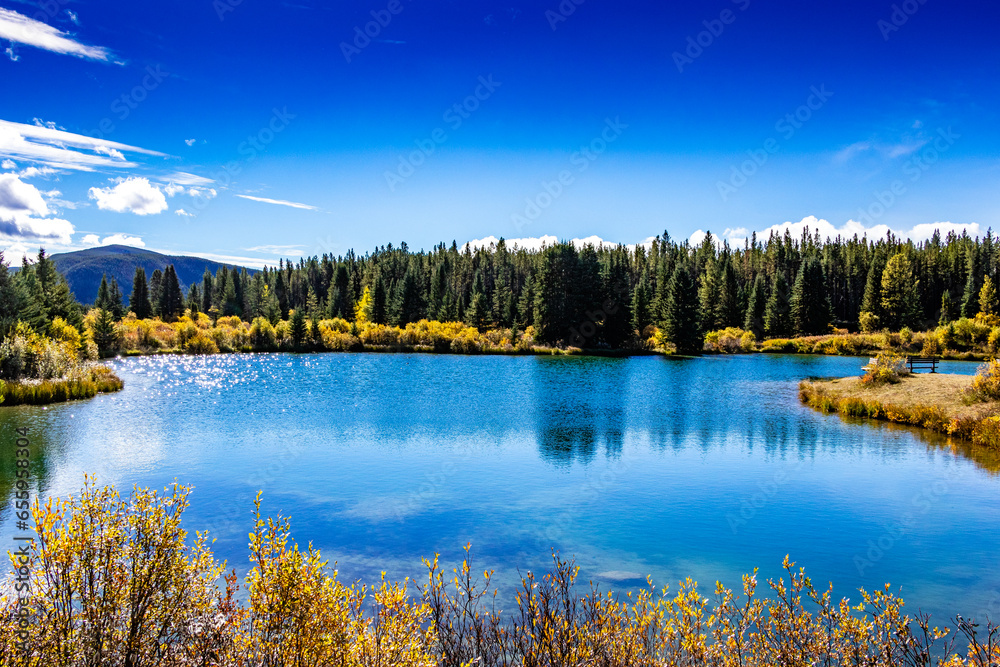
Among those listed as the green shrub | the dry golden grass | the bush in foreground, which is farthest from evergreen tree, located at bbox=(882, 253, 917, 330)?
the bush in foreground

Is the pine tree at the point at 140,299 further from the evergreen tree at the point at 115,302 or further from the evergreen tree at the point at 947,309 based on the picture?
the evergreen tree at the point at 947,309

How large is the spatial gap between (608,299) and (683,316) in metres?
11.4

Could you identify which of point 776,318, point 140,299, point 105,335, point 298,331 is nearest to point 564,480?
point 298,331

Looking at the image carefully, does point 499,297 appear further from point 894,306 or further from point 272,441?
point 272,441

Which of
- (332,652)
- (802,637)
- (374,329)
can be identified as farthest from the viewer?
(374,329)

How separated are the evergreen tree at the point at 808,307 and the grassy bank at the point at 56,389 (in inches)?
3872

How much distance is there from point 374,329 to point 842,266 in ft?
343

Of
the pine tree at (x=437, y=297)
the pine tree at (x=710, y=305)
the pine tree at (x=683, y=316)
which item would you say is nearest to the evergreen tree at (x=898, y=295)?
the pine tree at (x=710, y=305)

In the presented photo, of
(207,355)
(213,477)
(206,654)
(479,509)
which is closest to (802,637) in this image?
(206,654)

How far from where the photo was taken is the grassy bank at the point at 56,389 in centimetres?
3409

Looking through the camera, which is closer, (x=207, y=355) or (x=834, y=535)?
(x=834, y=535)

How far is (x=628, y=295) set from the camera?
92.1 m

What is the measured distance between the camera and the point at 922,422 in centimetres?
3127

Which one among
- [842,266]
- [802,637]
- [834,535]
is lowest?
[834,535]
